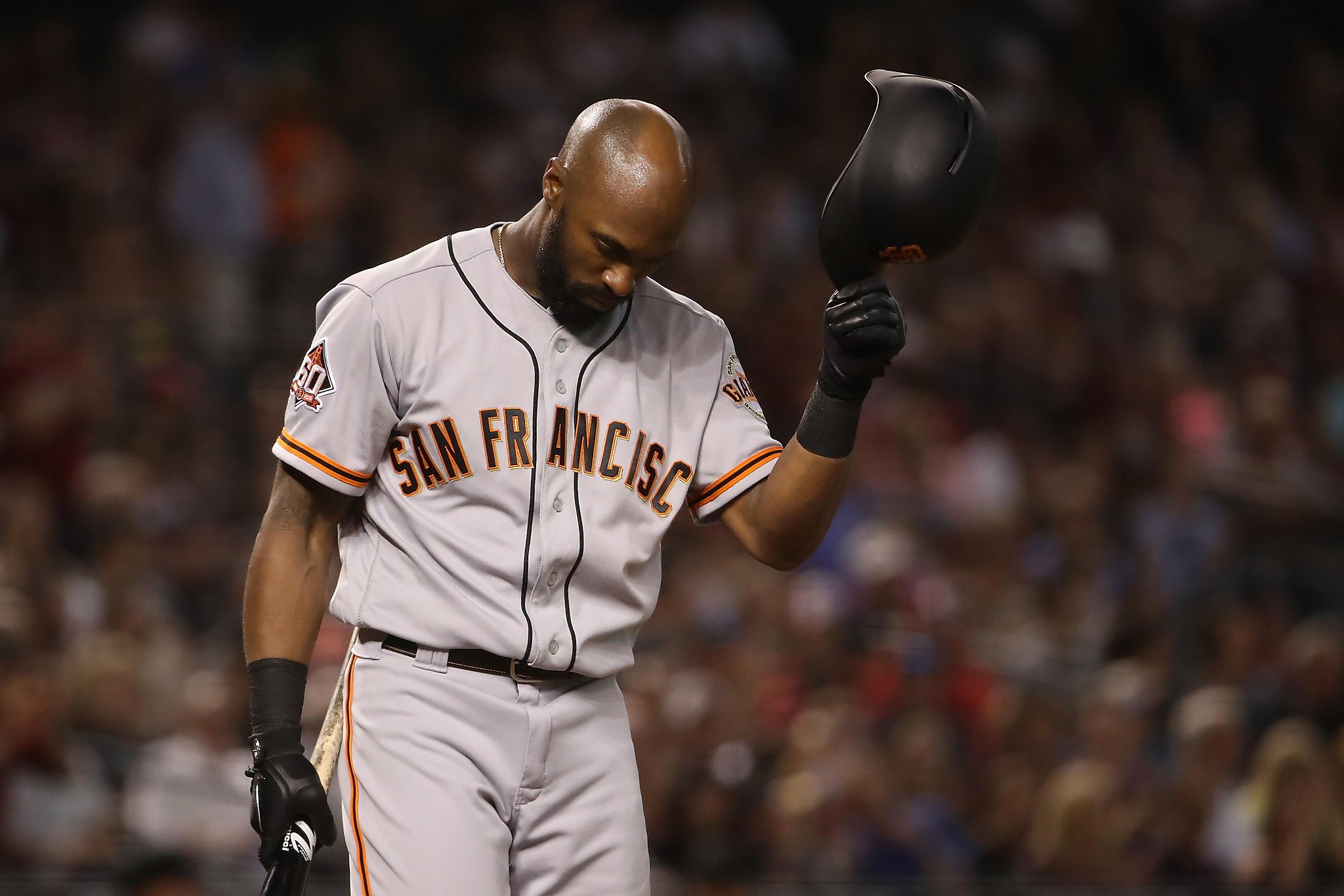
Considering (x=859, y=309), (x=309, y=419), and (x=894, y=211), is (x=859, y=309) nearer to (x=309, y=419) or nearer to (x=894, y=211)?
(x=894, y=211)

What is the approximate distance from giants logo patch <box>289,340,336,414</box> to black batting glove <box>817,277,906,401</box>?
771mm

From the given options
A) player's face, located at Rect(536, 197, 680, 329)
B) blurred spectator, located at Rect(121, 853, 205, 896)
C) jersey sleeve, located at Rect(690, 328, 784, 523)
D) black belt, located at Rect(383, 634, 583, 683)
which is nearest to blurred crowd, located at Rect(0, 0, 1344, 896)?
blurred spectator, located at Rect(121, 853, 205, 896)

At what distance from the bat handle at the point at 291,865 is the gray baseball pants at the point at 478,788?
2.9 inches

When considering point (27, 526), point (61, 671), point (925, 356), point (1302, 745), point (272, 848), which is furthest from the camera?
point (925, 356)

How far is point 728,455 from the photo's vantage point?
283 cm

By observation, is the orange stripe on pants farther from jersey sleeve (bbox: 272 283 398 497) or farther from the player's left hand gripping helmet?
the player's left hand gripping helmet

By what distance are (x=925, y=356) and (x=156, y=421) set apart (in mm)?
3824

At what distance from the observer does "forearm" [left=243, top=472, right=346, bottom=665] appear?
2.62m

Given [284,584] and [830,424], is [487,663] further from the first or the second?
[830,424]

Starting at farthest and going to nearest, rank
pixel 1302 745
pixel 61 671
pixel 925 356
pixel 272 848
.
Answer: pixel 925 356 → pixel 1302 745 → pixel 61 671 → pixel 272 848

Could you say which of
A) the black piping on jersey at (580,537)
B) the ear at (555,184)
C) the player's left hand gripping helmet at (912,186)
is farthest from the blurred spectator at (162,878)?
the player's left hand gripping helmet at (912,186)

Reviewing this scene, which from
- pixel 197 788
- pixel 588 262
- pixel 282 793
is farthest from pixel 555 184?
pixel 197 788

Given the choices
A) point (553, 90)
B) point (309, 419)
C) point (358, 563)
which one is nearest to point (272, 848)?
point (358, 563)

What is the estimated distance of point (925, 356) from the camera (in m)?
8.42
